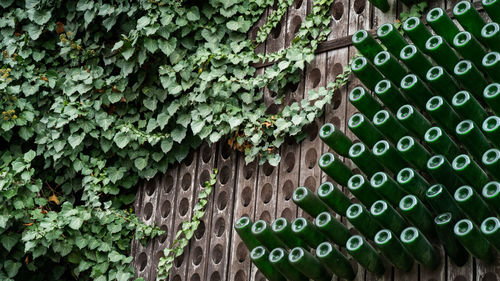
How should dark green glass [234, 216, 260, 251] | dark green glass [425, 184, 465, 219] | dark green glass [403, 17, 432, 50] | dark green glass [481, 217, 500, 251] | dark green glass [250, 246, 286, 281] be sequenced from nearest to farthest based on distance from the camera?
dark green glass [481, 217, 500, 251] → dark green glass [425, 184, 465, 219] → dark green glass [403, 17, 432, 50] → dark green glass [250, 246, 286, 281] → dark green glass [234, 216, 260, 251]

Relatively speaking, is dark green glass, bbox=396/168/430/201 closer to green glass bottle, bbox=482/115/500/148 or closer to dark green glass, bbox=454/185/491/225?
dark green glass, bbox=454/185/491/225

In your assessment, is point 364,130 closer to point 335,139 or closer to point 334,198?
point 335,139

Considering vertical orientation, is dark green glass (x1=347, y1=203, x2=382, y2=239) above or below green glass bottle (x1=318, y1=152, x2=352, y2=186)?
below

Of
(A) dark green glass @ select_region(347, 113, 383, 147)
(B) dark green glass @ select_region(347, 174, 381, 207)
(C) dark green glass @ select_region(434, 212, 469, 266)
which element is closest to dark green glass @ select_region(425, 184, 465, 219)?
(C) dark green glass @ select_region(434, 212, 469, 266)

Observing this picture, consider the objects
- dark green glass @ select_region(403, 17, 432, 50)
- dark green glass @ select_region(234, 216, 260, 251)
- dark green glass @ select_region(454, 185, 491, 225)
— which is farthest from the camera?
dark green glass @ select_region(234, 216, 260, 251)

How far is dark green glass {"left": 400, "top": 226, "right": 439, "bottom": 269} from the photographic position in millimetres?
2666

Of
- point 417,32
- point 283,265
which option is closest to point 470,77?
point 417,32

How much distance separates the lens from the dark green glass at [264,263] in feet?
10.2

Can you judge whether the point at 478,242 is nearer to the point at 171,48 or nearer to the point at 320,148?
the point at 320,148

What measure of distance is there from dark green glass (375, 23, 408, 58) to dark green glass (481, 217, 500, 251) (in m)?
0.93

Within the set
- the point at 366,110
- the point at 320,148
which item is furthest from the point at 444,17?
the point at 320,148

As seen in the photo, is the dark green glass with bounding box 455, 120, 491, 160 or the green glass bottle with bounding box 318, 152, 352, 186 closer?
the dark green glass with bounding box 455, 120, 491, 160

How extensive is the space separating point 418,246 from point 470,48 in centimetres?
85

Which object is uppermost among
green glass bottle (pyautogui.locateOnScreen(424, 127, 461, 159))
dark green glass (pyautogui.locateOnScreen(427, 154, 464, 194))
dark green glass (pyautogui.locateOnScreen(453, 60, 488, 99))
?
dark green glass (pyautogui.locateOnScreen(453, 60, 488, 99))
